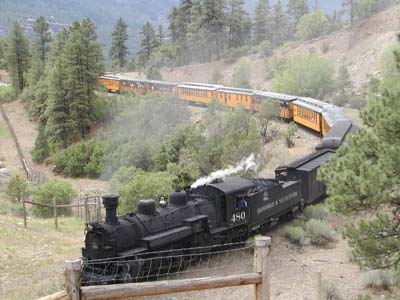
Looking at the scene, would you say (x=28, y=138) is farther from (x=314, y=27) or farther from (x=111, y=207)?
(x=314, y=27)

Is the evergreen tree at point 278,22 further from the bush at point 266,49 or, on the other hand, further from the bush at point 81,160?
the bush at point 81,160

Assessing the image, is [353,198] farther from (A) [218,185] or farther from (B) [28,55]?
(B) [28,55]

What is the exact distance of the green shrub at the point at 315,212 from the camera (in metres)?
19.5

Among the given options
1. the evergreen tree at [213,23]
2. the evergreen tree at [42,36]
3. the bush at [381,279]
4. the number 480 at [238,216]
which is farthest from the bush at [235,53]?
the bush at [381,279]

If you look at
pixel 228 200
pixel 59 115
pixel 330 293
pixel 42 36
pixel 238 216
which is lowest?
pixel 330 293

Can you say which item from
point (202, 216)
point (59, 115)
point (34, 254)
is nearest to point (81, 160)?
point (59, 115)

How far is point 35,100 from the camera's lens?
5653 cm

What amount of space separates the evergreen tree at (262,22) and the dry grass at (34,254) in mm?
73074

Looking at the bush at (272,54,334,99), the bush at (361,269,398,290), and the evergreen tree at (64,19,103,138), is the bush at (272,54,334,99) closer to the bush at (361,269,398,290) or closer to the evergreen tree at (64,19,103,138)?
the evergreen tree at (64,19,103,138)

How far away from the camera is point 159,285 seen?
243 inches

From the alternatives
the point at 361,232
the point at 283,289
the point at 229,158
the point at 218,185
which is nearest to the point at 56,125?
the point at 229,158

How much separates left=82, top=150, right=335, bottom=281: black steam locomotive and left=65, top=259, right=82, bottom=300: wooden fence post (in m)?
6.99

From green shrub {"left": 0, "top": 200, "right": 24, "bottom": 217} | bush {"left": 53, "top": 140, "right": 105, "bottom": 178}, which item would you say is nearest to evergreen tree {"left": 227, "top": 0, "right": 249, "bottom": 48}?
bush {"left": 53, "top": 140, "right": 105, "bottom": 178}

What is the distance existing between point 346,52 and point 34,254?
2108 inches
